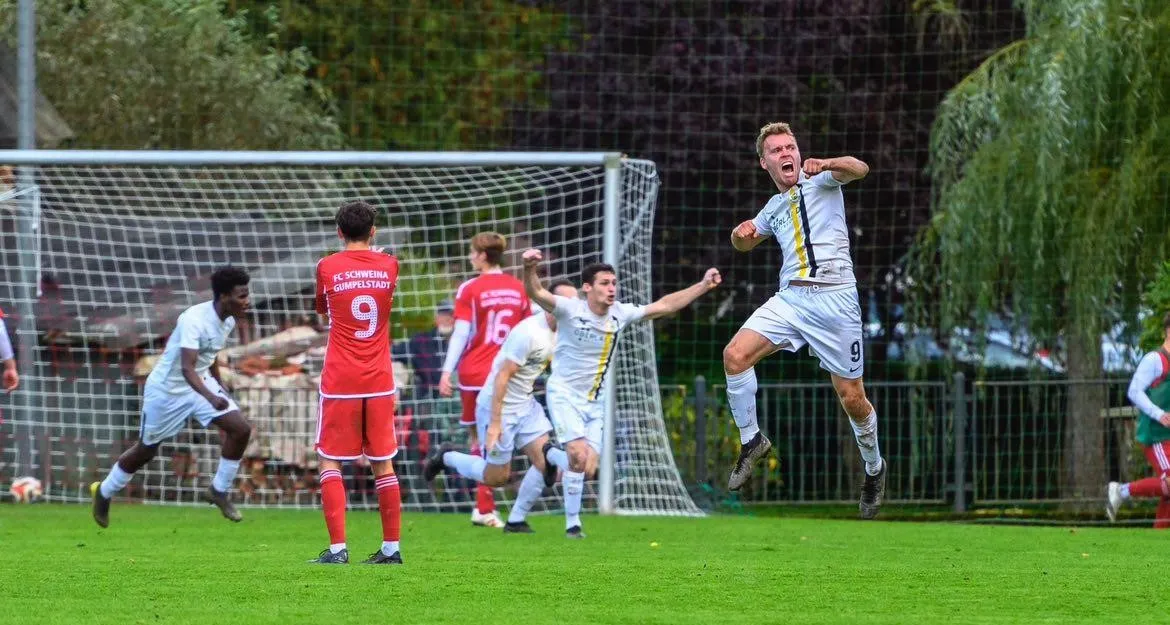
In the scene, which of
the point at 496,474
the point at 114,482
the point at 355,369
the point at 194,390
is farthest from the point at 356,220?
the point at 114,482

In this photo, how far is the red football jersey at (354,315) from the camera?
28.8 feet

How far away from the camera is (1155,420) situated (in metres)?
13.8

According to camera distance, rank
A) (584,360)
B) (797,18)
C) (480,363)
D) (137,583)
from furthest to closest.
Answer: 1. (797,18)
2. (480,363)
3. (584,360)
4. (137,583)

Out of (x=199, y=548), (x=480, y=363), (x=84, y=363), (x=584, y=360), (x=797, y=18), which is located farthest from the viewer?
(x=797, y=18)

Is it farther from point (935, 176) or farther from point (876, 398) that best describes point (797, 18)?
Result: point (876, 398)

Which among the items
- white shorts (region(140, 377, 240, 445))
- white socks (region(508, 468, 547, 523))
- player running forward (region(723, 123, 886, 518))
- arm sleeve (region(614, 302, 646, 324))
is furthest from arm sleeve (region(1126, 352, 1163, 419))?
white shorts (region(140, 377, 240, 445))

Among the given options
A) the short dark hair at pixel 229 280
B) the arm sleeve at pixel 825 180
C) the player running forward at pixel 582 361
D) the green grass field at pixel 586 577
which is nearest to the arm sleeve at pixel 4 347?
Result: the green grass field at pixel 586 577

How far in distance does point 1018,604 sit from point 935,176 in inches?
438

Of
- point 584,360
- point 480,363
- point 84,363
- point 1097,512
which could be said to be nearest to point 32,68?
point 84,363

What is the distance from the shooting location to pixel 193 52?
889 inches

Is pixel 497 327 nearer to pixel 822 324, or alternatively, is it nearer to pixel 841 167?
pixel 822 324

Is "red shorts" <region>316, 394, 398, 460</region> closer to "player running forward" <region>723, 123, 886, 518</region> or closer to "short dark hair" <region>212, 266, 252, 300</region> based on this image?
"player running forward" <region>723, 123, 886, 518</region>

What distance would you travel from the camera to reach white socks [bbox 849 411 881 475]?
963cm

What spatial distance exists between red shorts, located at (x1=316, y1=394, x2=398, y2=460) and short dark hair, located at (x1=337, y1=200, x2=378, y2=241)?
2.77ft
